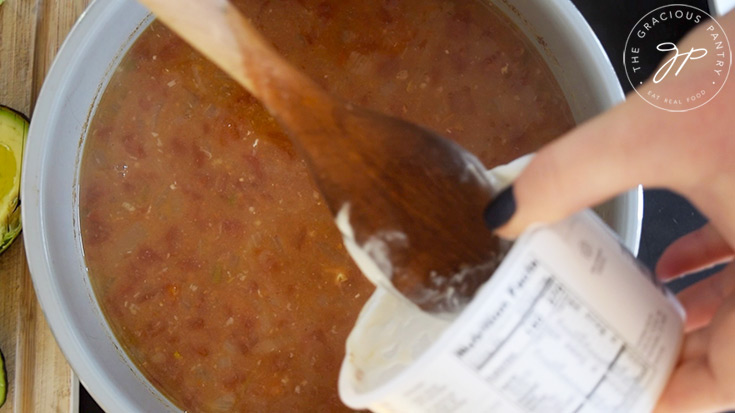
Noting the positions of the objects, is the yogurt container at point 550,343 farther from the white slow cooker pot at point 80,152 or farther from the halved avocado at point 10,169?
the halved avocado at point 10,169

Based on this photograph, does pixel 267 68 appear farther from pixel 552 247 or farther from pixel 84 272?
pixel 84 272

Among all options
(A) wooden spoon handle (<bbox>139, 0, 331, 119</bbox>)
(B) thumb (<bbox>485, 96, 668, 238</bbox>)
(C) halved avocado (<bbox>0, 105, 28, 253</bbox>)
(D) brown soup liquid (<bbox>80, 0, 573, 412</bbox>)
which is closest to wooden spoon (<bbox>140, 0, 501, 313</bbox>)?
(A) wooden spoon handle (<bbox>139, 0, 331, 119</bbox>)

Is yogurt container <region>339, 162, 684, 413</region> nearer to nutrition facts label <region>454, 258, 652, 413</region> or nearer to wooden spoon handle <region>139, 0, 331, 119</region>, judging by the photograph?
nutrition facts label <region>454, 258, 652, 413</region>

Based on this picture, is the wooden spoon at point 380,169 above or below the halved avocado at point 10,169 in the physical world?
above

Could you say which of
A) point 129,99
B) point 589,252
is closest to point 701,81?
point 589,252

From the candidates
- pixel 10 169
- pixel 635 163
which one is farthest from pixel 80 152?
pixel 635 163

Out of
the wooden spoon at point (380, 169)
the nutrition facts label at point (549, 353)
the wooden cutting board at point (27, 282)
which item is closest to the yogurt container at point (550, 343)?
the nutrition facts label at point (549, 353)

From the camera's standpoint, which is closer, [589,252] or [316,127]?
[589,252]

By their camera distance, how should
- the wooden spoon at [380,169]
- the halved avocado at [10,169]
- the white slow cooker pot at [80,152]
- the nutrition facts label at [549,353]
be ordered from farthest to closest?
the halved avocado at [10,169]
the white slow cooker pot at [80,152]
the wooden spoon at [380,169]
the nutrition facts label at [549,353]
